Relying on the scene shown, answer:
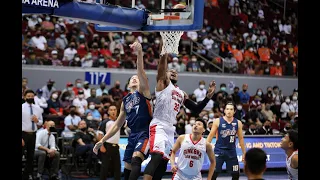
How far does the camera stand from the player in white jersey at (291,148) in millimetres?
7203

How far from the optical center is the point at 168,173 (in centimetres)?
1739

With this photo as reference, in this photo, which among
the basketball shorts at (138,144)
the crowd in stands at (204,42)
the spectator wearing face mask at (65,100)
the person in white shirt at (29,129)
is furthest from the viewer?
the crowd in stands at (204,42)

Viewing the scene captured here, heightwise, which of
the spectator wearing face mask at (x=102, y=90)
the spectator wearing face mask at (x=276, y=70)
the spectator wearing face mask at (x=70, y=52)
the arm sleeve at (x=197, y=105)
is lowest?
the spectator wearing face mask at (x=102, y=90)

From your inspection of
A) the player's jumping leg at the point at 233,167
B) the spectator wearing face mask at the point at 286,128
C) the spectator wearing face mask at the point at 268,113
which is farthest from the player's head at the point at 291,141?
the spectator wearing face mask at the point at 268,113

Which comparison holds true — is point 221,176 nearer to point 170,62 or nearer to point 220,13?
point 170,62

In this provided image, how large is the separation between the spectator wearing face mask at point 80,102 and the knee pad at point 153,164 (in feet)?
29.9

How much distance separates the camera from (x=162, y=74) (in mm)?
9203

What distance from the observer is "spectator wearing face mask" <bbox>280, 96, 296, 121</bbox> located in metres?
22.7

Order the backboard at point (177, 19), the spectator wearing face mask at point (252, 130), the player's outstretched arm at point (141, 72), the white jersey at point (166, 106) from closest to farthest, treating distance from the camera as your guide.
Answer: the player's outstretched arm at point (141, 72)
the white jersey at point (166, 106)
the backboard at point (177, 19)
the spectator wearing face mask at point (252, 130)

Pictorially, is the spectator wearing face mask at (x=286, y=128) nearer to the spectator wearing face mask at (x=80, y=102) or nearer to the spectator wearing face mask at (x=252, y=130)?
the spectator wearing face mask at (x=252, y=130)

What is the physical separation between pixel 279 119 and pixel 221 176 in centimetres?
574

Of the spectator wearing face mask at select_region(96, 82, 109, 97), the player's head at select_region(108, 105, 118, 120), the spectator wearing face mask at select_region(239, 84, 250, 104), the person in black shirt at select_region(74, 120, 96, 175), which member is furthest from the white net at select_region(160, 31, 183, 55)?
the spectator wearing face mask at select_region(239, 84, 250, 104)

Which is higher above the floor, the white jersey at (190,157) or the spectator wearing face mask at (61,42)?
the spectator wearing face mask at (61,42)
